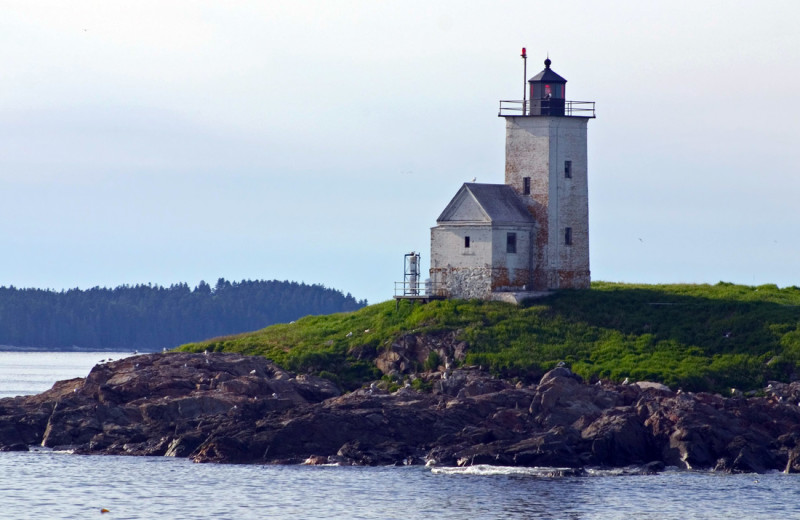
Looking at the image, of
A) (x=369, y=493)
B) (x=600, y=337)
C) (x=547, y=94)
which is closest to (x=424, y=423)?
(x=369, y=493)

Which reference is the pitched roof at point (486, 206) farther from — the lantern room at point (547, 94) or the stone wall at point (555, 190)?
the lantern room at point (547, 94)

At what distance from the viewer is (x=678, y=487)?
3647 centimetres

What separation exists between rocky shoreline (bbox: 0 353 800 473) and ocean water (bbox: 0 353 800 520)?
0.91 metres

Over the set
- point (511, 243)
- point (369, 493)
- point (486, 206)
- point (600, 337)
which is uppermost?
point (486, 206)

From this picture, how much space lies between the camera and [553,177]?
56.9m

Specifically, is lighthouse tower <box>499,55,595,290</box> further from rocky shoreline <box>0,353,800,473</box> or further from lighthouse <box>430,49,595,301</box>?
rocky shoreline <box>0,353,800,473</box>

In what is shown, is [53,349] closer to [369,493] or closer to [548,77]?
[548,77]

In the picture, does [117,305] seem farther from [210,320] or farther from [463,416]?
[463,416]

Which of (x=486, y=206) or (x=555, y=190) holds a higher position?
(x=555, y=190)

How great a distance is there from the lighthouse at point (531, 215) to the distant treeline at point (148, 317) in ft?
419

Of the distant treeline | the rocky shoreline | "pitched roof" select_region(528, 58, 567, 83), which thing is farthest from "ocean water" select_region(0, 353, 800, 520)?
the distant treeline

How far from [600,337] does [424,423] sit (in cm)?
1225

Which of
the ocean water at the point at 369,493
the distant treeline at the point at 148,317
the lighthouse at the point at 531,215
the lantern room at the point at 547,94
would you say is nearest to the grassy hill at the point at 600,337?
the lighthouse at the point at 531,215

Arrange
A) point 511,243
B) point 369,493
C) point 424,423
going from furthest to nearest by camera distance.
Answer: point 511,243 → point 424,423 → point 369,493
